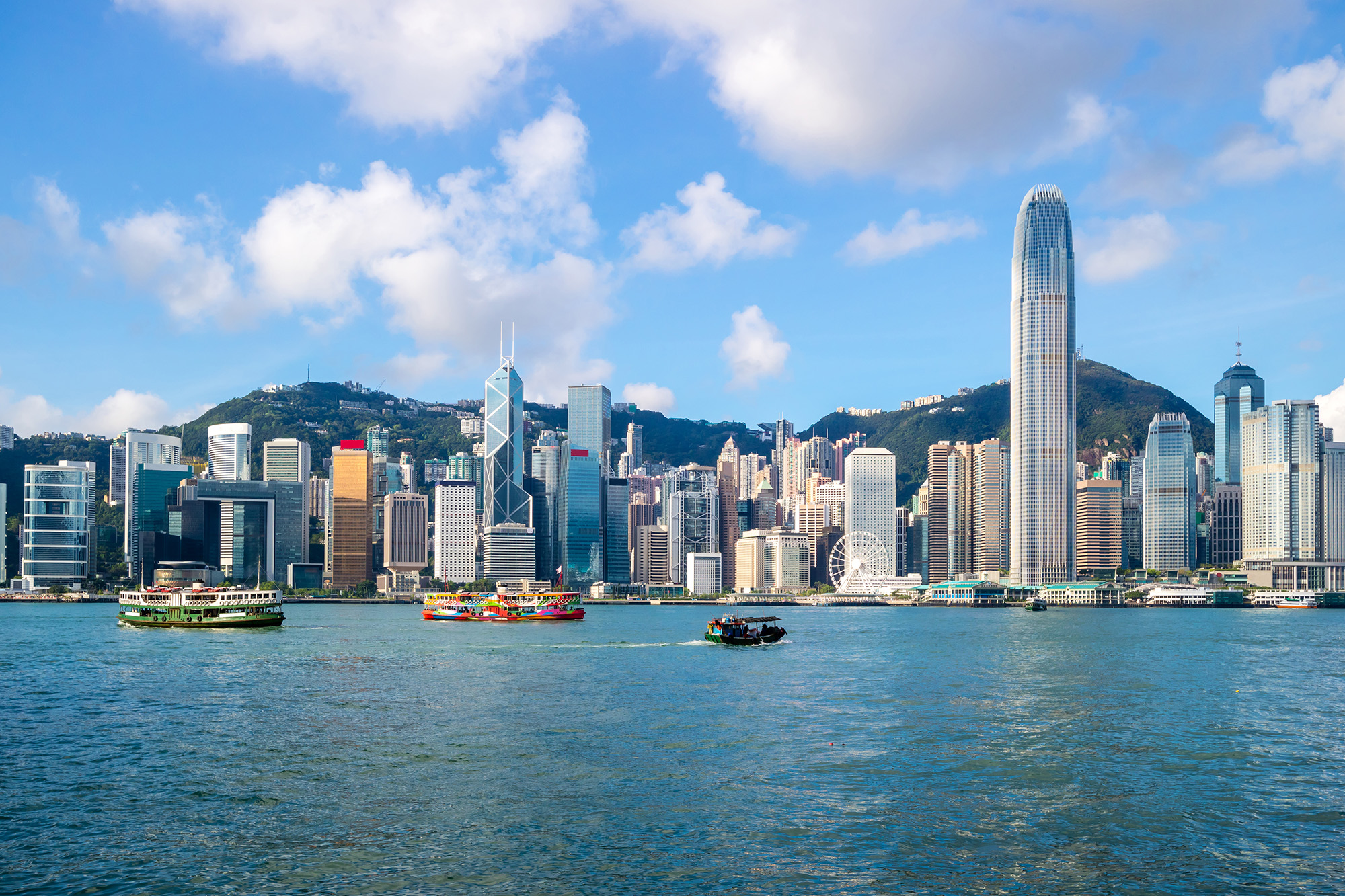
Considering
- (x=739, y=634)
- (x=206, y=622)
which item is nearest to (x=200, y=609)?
(x=206, y=622)

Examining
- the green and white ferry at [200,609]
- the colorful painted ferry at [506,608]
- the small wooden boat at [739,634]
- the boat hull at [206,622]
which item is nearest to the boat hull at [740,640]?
the small wooden boat at [739,634]

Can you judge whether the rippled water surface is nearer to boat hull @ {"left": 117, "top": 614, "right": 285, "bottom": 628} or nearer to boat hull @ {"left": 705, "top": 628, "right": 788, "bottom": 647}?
boat hull @ {"left": 705, "top": 628, "right": 788, "bottom": 647}

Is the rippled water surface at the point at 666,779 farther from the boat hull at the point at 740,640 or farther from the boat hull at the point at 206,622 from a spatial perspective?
the boat hull at the point at 206,622

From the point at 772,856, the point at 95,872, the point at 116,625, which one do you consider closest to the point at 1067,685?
the point at 772,856

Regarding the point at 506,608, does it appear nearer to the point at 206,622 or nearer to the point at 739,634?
the point at 206,622

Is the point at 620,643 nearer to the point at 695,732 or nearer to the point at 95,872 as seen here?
the point at 695,732
